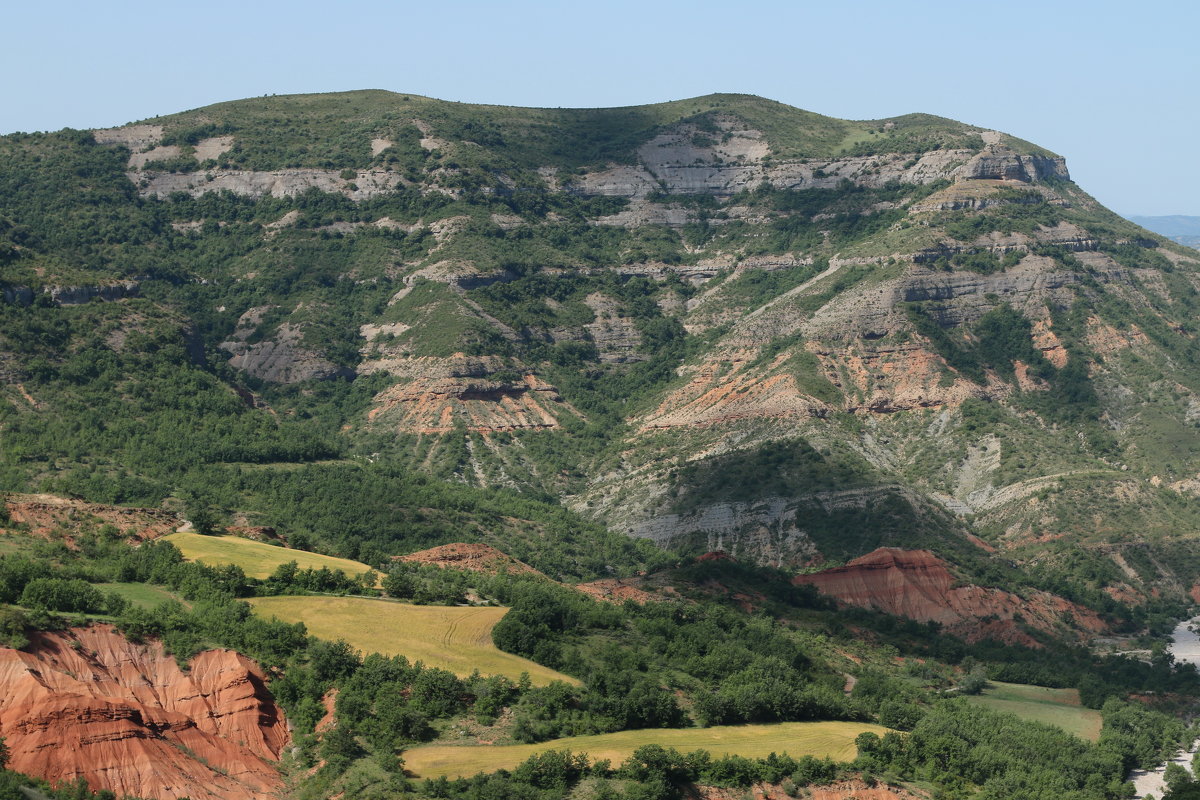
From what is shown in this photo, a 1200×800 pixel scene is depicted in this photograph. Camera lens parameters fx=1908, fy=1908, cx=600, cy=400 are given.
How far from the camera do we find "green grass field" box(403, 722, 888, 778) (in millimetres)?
95312

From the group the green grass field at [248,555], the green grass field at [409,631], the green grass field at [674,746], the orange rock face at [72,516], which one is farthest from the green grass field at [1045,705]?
the orange rock face at [72,516]

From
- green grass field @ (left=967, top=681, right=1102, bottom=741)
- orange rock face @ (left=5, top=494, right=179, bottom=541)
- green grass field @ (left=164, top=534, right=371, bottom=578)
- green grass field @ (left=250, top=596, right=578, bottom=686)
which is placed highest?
orange rock face @ (left=5, top=494, right=179, bottom=541)

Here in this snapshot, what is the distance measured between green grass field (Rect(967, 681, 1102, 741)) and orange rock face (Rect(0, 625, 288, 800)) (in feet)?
198

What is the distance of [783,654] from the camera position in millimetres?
130875

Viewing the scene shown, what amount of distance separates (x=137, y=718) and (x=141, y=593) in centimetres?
1859

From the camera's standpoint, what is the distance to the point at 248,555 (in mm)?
122625

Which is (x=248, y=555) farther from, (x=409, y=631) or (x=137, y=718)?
(x=137, y=718)

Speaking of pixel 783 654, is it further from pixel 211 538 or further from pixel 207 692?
pixel 207 692

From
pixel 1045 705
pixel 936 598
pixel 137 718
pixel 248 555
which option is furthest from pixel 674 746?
pixel 936 598

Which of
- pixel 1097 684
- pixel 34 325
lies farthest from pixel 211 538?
pixel 1097 684

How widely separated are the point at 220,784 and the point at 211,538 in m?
39.6

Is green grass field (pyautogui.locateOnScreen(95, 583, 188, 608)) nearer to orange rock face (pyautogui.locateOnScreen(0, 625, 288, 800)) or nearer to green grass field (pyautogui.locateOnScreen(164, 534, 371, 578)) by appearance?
green grass field (pyautogui.locateOnScreen(164, 534, 371, 578))

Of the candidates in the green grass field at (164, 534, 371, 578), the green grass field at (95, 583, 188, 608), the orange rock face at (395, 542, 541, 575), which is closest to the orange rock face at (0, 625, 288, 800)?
the green grass field at (95, 583, 188, 608)

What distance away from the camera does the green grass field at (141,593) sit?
104438 mm
